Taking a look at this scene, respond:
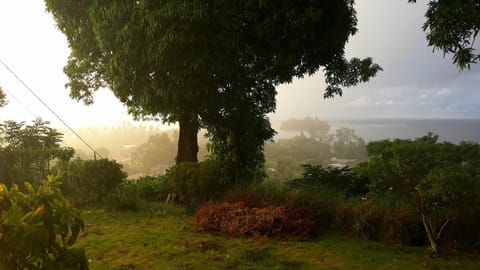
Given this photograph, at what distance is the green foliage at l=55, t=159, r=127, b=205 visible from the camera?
1026 centimetres

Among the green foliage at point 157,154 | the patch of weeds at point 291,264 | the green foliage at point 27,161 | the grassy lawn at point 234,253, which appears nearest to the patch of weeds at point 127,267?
the grassy lawn at point 234,253

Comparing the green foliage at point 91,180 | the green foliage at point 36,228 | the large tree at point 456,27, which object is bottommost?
the green foliage at point 91,180

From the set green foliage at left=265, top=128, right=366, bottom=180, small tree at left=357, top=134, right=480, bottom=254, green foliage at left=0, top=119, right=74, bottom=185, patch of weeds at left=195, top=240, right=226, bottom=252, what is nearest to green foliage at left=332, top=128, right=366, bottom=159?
green foliage at left=265, top=128, right=366, bottom=180

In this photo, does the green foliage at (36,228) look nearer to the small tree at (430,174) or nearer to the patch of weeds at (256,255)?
the patch of weeds at (256,255)

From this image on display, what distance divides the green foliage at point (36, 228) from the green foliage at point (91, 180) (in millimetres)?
8166

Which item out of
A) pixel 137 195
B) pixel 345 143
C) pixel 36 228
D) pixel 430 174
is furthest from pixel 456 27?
pixel 345 143

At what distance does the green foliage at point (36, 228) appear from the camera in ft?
6.91

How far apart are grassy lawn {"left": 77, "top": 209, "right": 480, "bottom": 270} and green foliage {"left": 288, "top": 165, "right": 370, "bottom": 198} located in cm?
350

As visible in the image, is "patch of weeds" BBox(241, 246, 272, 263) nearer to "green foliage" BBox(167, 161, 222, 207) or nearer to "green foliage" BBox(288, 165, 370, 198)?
"green foliage" BBox(167, 161, 222, 207)

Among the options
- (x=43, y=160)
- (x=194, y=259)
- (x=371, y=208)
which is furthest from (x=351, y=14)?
(x=43, y=160)

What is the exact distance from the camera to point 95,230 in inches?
298

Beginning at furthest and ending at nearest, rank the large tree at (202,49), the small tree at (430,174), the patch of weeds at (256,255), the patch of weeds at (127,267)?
the large tree at (202,49), the patch of weeds at (256,255), the small tree at (430,174), the patch of weeds at (127,267)

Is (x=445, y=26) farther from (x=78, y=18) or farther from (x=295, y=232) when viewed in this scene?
(x=78, y=18)

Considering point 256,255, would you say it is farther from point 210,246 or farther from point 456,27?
point 456,27
